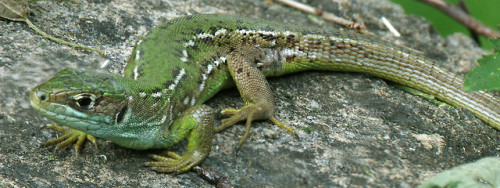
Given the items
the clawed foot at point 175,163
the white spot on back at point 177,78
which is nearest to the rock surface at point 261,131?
the clawed foot at point 175,163

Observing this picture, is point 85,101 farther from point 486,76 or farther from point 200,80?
point 486,76

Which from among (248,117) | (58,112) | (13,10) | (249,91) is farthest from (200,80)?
(13,10)

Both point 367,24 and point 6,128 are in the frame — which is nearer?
point 6,128

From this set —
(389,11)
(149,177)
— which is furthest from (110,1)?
(389,11)

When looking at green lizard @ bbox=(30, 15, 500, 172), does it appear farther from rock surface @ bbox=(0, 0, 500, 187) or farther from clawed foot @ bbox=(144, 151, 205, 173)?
rock surface @ bbox=(0, 0, 500, 187)

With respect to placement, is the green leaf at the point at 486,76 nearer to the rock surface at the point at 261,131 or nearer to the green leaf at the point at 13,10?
the rock surface at the point at 261,131

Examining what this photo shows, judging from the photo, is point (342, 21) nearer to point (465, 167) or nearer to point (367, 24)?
point (367, 24)
